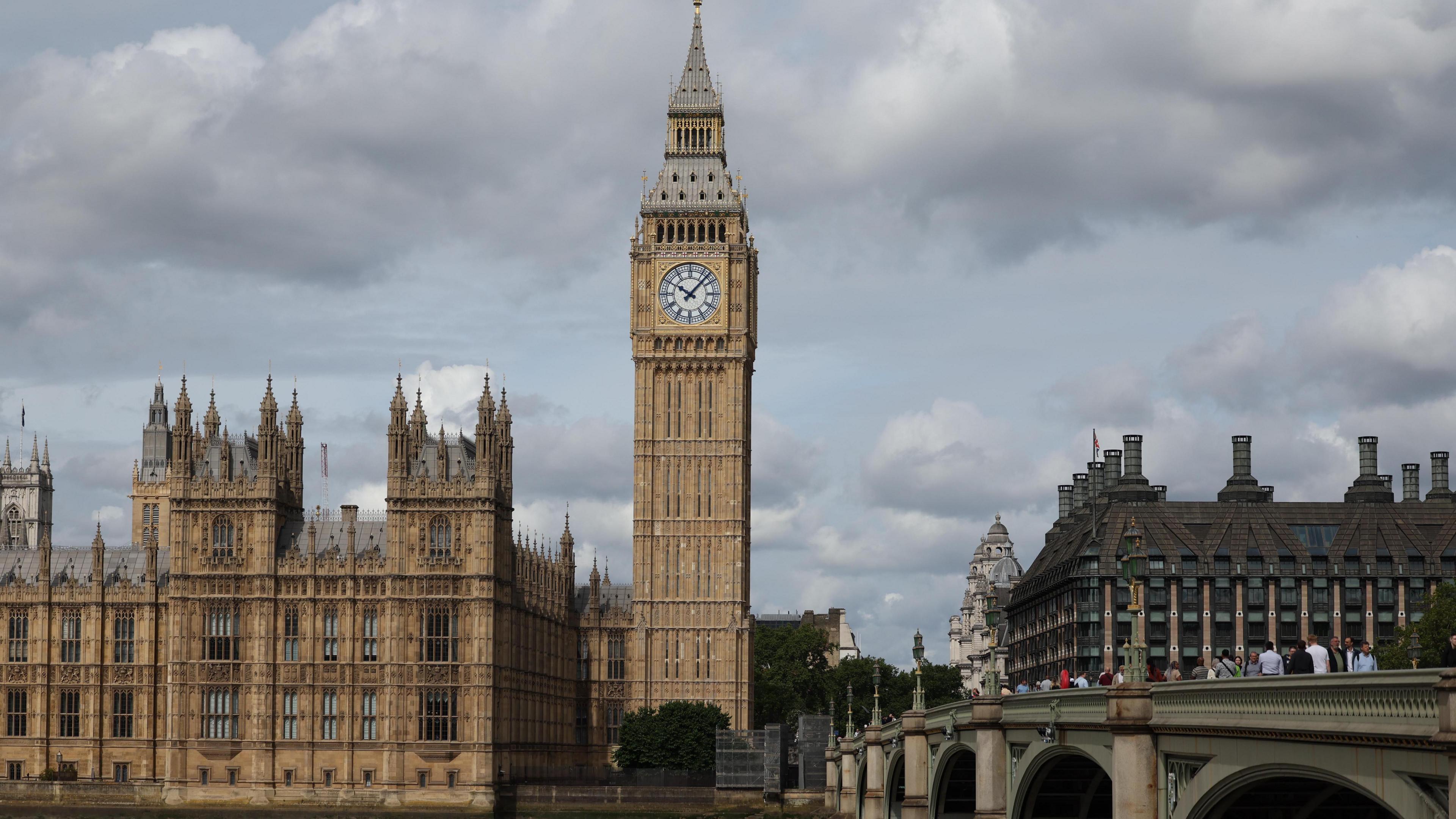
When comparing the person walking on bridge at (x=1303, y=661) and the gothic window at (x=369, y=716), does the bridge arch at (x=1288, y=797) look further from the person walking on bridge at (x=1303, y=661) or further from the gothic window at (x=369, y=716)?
the gothic window at (x=369, y=716)

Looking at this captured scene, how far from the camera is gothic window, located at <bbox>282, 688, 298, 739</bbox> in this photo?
12188 centimetres

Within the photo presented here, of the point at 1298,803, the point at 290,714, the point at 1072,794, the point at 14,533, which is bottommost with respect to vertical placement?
the point at 290,714

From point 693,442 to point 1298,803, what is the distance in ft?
356

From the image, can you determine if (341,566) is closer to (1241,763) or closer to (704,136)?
(704,136)

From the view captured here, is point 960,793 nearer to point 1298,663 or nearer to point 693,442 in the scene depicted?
point 1298,663

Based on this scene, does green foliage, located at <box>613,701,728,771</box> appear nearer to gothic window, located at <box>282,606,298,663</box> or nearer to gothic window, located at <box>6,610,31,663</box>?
gothic window, located at <box>282,606,298,663</box>

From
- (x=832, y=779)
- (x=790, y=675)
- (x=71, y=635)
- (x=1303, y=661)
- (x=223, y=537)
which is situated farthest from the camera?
(x=790, y=675)

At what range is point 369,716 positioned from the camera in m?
122

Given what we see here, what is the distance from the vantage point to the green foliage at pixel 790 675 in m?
177

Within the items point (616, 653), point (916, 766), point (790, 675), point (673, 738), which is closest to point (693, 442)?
point (616, 653)

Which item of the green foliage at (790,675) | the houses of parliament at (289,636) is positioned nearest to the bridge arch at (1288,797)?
the houses of parliament at (289,636)

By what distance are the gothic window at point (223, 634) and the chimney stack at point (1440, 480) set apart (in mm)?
85972

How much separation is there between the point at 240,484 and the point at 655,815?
32.9 meters

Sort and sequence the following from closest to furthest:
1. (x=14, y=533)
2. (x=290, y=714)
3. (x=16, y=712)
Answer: (x=290, y=714) → (x=16, y=712) → (x=14, y=533)
